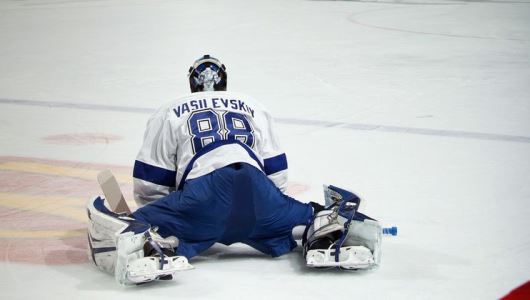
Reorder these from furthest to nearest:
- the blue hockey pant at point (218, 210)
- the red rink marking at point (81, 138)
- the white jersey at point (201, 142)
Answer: the red rink marking at point (81, 138) < the white jersey at point (201, 142) < the blue hockey pant at point (218, 210)

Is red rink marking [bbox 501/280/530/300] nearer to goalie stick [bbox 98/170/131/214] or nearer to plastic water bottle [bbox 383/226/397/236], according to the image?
plastic water bottle [bbox 383/226/397/236]

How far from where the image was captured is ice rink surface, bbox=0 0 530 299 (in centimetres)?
389

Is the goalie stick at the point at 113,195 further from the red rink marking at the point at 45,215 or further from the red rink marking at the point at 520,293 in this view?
the red rink marking at the point at 520,293

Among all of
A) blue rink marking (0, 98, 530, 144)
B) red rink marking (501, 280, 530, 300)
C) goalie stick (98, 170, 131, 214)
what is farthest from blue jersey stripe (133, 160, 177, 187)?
blue rink marking (0, 98, 530, 144)

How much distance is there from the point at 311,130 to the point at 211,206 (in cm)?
278

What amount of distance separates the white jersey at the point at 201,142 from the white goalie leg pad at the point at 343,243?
38 cm

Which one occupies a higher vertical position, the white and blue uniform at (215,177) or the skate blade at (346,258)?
the white and blue uniform at (215,177)

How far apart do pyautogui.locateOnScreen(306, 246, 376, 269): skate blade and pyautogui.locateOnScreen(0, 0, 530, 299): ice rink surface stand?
0.19 feet

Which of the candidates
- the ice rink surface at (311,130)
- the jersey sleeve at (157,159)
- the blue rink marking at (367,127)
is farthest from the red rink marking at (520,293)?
the blue rink marking at (367,127)

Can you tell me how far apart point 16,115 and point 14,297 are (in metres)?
3.61

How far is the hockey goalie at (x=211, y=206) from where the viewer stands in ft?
12.4

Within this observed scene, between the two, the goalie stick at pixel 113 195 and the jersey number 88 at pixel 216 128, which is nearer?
the jersey number 88 at pixel 216 128

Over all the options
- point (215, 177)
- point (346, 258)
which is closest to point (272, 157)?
point (215, 177)

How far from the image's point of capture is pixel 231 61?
9.58 meters
